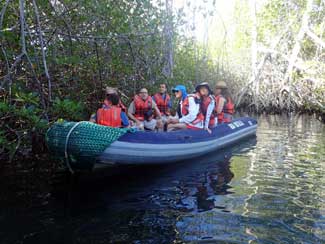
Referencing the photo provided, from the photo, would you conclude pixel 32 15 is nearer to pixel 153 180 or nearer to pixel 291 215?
pixel 153 180

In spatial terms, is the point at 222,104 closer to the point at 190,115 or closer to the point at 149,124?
the point at 190,115

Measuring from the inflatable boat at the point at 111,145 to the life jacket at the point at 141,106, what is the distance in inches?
41.8

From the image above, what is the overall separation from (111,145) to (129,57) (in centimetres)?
284

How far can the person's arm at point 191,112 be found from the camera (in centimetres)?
674

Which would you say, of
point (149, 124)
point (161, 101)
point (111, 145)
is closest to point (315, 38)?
point (161, 101)

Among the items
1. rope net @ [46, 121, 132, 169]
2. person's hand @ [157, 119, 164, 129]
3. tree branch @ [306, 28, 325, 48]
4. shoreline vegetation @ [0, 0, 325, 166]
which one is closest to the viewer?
rope net @ [46, 121, 132, 169]

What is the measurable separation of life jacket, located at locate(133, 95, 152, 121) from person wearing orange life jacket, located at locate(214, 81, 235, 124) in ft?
4.88

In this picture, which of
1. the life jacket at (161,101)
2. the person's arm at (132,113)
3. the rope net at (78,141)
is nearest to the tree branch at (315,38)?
the life jacket at (161,101)

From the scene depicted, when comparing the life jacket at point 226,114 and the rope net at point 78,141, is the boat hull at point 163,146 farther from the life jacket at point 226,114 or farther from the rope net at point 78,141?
the life jacket at point 226,114

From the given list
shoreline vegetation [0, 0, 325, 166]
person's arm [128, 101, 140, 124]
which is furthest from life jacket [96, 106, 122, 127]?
person's arm [128, 101, 140, 124]

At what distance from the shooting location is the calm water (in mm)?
3449

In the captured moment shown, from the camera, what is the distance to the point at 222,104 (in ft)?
26.9

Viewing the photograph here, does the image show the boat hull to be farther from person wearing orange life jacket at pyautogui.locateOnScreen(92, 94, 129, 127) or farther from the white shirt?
person wearing orange life jacket at pyautogui.locateOnScreen(92, 94, 129, 127)

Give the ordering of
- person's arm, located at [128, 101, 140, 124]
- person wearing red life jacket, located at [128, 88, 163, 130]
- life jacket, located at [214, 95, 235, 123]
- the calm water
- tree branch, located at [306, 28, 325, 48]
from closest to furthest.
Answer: the calm water
person's arm, located at [128, 101, 140, 124]
person wearing red life jacket, located at [128, 88, 163, 130]
life jacket, located at [214, 95, 235, 123]
tree branch, located at [306, 28, 325, 48]
